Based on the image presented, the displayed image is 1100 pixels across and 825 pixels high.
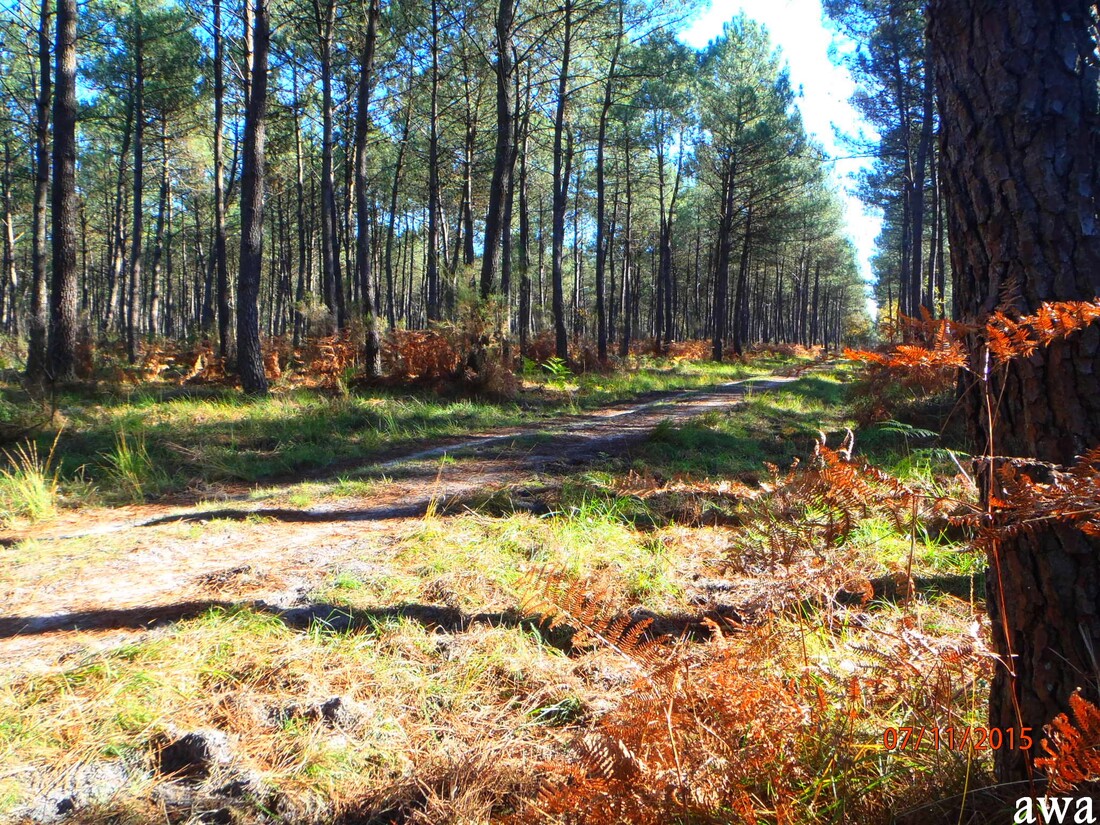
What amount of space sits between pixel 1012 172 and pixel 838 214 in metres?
47.6

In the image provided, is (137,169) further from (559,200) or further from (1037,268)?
(1037,268)

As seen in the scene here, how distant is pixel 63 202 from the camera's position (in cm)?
1026

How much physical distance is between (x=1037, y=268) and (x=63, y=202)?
42.9 feet

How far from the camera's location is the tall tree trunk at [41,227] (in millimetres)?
10102

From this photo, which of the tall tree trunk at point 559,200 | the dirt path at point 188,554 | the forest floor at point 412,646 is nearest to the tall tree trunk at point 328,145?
the tall tree trunk at point 559,200

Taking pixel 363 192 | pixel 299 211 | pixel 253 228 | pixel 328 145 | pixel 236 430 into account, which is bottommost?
pixel 236 430

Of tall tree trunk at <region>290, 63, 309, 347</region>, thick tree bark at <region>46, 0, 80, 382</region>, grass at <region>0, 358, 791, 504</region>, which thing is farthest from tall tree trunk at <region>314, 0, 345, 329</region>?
thick tree bark at <region>46, 0, 80, 382</region>

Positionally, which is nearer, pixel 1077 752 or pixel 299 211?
pixel 1077 752

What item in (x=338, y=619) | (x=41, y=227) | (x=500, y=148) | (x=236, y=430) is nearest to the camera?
(x=338, y=619)

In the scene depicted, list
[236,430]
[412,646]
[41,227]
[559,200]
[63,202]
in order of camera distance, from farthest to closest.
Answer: [559,200], [41,227], [63,202], [236,430], [412,646]

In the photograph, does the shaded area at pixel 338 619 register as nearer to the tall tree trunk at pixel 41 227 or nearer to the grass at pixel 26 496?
the grass at pixel 26 496

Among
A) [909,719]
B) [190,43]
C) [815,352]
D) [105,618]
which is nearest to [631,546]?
[909,719]

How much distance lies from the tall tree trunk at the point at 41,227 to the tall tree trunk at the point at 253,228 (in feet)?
9.67
